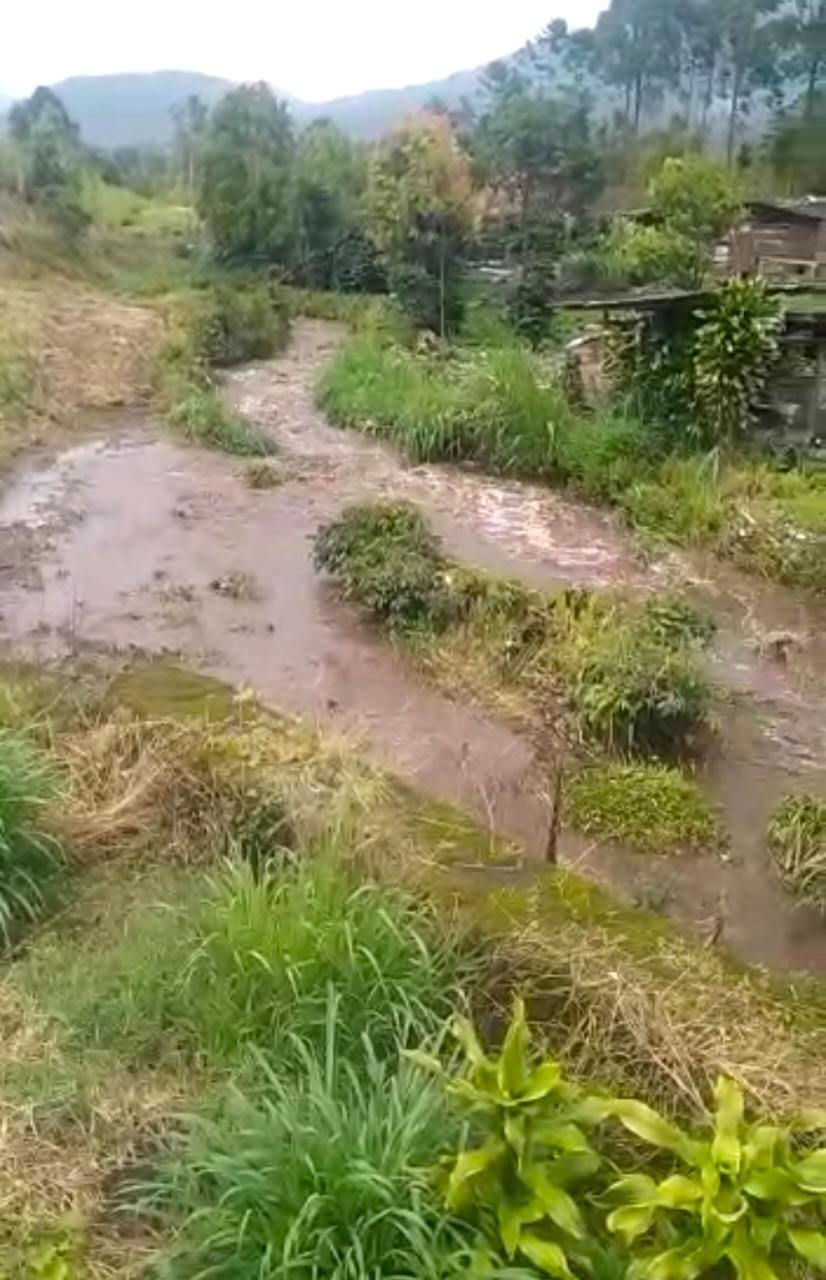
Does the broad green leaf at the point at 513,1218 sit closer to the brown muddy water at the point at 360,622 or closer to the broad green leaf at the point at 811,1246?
the broad green leaf at the point at 811,1246

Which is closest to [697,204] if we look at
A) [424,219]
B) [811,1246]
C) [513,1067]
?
[424,219]

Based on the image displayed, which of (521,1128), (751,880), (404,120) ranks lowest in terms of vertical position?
(751,880)

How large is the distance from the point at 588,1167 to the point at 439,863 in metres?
1.66

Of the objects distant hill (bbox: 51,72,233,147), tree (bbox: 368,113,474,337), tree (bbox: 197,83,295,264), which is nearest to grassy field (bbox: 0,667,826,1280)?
tree (bbox: 368,113,474,337)

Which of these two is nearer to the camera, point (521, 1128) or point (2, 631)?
point (521, 1128)

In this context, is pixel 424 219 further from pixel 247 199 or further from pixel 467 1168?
pixel 467 1168

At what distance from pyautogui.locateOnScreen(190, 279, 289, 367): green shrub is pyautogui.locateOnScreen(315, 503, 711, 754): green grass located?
693 centimetres

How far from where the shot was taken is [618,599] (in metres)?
7.92

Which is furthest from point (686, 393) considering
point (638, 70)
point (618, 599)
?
point (638, 70)

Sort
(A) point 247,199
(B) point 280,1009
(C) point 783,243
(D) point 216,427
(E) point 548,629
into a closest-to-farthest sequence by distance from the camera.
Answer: (B) point 280,1009 → (E) point 548,629 → (D) point 216,427 → (C) point 783,243 → (A) point 247,199

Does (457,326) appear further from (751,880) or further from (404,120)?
(751,880)

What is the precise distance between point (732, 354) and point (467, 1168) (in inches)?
351

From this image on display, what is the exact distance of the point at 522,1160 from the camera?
2.56 m

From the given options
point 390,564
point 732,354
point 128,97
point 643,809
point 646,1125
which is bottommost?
point 643,809
